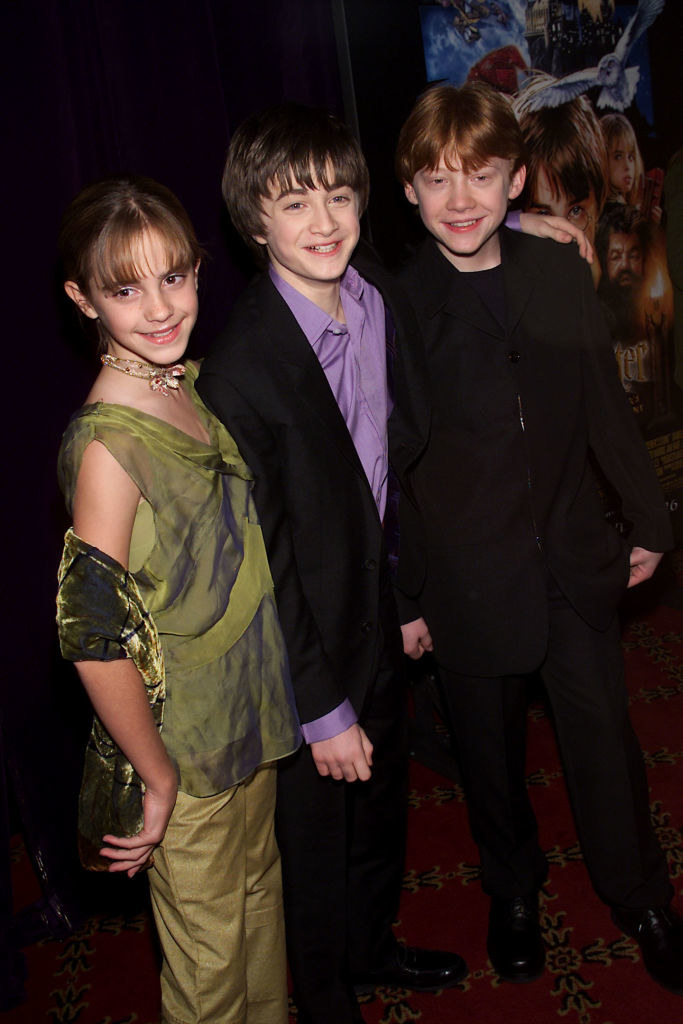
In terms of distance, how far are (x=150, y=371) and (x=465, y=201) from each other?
71cm

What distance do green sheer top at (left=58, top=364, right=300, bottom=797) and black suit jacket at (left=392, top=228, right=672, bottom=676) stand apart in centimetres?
40

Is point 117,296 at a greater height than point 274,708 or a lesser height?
greater

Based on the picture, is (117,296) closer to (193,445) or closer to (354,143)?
(193,445)

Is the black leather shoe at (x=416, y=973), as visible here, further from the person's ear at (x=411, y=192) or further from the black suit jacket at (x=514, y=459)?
the person's ear at (x=411, y=192)

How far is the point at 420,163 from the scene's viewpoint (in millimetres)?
1768

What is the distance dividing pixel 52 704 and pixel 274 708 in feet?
3.05

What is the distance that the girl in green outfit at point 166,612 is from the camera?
50.7 inches

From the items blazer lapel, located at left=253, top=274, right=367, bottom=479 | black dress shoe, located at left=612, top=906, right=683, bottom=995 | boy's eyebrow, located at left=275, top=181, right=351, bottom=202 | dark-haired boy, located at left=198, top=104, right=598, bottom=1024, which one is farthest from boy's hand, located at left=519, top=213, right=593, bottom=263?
black dress shoe, located at left=612, top=906, right=683, bottom=995

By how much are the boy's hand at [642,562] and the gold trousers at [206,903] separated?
0.93 metres

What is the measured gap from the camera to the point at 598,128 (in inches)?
111

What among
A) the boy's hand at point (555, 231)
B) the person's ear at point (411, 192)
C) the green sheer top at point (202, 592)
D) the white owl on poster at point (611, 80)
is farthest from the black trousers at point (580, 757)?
the white owl on poster at point (611, 80)

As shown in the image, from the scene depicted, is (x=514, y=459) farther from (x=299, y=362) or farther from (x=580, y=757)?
(x=580, y=757)

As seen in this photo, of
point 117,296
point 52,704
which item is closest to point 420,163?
point 117,296

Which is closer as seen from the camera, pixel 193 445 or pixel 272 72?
pixel 193 445
